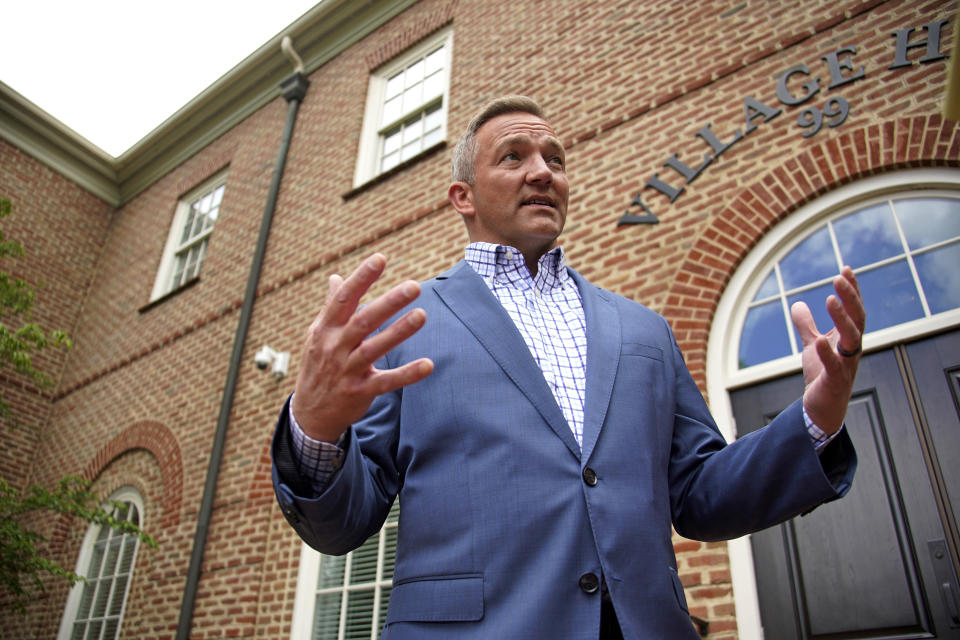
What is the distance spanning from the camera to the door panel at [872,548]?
2990 mm

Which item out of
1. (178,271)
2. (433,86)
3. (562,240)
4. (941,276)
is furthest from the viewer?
(178,271)

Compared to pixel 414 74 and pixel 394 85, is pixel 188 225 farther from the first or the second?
pixel 414 74

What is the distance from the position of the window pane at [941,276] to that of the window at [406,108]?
438 cm

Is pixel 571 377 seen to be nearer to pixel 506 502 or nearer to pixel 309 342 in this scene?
pixel 506 502

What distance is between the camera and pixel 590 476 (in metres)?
1.29

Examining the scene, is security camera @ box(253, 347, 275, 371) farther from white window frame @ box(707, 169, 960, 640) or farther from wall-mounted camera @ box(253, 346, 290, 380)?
white window frame @ box(707, 169, 960, 640)

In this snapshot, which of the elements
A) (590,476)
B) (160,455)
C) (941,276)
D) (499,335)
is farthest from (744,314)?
(160,455)

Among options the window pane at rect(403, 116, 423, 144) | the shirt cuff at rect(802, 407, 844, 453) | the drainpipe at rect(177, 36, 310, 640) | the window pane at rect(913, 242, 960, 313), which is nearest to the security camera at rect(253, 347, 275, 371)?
the drainpipe at rect(177, 36, 310, 640)

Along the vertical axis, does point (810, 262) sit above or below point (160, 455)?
above

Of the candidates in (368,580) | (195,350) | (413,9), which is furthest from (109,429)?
(413,9)

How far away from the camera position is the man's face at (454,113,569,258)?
1811 mm

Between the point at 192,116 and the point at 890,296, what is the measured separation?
919cm

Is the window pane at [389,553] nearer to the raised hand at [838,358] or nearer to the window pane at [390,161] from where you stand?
the window pane at [390,161]

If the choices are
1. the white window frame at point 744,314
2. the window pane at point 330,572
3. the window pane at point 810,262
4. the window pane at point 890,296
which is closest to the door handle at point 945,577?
the white window frame at point 744,314
